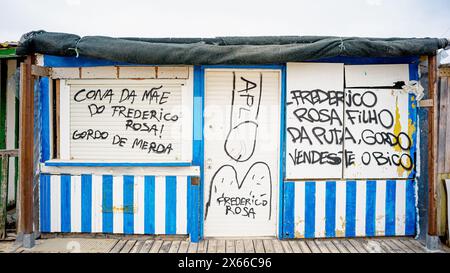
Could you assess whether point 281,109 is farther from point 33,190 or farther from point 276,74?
point 33,190

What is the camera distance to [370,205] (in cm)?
432

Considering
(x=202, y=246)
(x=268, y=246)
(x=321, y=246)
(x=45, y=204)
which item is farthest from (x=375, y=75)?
(x=45, y=204)

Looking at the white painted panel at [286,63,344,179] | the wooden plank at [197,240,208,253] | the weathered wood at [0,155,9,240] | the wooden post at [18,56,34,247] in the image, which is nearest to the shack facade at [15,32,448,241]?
the white painted panel at [286,63,344,179]

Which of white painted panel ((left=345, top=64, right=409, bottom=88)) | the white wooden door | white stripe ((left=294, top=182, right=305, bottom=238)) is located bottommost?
white stripe ((left=294, top=182, right=305, bottom=238))

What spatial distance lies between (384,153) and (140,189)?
369 centimetres

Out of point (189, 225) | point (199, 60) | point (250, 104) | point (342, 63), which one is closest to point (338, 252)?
point (189, 225)

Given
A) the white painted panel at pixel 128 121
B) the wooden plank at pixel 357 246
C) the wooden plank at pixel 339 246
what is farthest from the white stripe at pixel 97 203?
the wooden plank at pixel 357 246

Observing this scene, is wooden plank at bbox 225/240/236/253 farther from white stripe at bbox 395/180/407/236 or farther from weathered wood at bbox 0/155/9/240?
weathered wood at bbox 0/155/9/240

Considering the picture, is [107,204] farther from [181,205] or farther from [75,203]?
[181,205]

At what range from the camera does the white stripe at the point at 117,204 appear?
14.1ft

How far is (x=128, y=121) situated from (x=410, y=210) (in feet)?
14.7

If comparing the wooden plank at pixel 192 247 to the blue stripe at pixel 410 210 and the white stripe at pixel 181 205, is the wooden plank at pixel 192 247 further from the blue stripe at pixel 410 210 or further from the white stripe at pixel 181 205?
the blue stripe at pixel 410 210

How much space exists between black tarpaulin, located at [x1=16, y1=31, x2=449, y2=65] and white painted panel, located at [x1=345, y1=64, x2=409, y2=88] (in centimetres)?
30

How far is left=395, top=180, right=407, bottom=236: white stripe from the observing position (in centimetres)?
433
